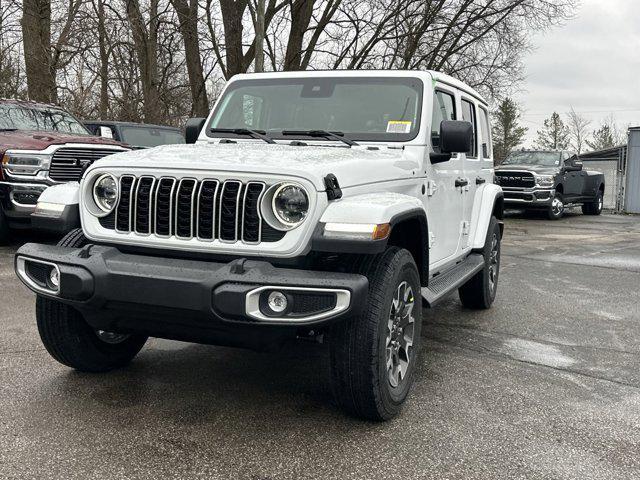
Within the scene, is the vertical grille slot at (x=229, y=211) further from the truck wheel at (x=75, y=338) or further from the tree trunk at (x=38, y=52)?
the tree trunk at (x=38, y=52)

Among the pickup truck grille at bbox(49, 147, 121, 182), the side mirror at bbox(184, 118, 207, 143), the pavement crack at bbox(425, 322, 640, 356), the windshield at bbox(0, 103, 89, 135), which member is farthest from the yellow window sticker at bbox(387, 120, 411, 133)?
the windshield at bbox(0, 103, 89, 135)

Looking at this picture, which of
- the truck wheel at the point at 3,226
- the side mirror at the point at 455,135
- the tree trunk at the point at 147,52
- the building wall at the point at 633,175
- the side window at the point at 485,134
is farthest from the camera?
the building wall at the point at 633,175

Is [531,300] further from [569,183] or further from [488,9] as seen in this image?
[488,9]

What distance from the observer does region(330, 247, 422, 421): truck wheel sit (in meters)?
3.13

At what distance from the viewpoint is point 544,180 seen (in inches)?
690

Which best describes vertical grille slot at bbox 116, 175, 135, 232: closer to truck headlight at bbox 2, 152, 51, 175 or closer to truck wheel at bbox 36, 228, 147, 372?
truck wheel at bbox 36, 228, 147, 372

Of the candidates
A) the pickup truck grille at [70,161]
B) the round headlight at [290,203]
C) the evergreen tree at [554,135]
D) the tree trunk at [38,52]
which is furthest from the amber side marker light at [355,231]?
the evergreen tree at [554,135]

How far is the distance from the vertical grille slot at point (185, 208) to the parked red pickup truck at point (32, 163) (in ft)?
18.8

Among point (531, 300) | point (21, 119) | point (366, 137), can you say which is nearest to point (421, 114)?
point (366, 137)

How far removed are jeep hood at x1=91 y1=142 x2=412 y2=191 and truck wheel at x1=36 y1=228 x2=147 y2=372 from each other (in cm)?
61

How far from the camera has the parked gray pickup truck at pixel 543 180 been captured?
17531 mm

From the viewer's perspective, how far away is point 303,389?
390 centimetres

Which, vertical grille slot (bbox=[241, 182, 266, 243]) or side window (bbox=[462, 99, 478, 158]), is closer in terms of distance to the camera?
vertical grille slot (bbox=[241, 182, 266, 243])

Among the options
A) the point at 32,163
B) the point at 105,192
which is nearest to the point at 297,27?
the point at 32,163
